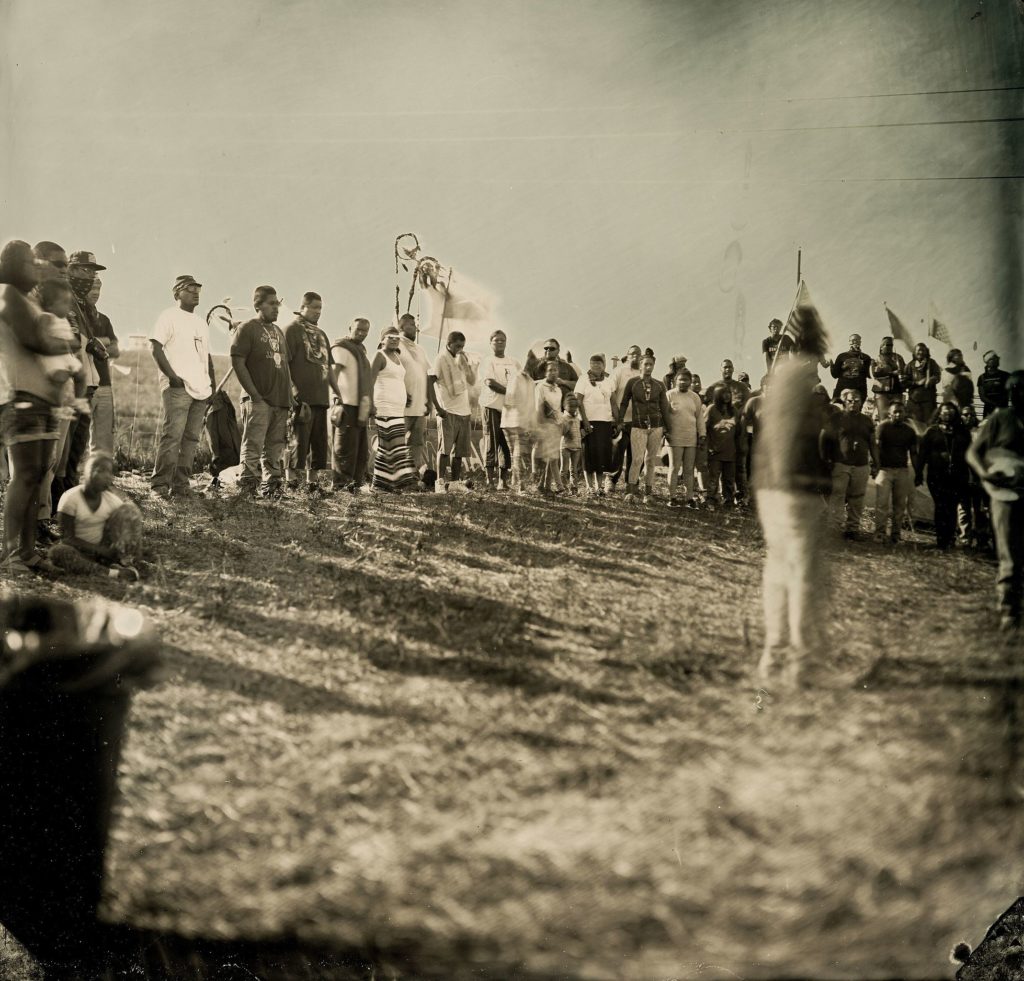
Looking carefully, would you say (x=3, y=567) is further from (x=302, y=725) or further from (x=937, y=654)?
(x=937, y=654)

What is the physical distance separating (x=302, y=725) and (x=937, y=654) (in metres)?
1.60

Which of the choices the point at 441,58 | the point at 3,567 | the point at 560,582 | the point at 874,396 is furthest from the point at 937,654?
the point at 3,567

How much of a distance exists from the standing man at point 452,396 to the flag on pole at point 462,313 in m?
0.04

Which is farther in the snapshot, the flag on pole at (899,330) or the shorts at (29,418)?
the shorts at (29,418)

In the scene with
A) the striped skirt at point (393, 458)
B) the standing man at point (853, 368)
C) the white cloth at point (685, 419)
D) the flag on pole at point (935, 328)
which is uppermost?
the flag on pole at point (935, 328)

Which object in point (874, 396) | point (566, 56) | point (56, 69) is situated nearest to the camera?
point (874, 396)

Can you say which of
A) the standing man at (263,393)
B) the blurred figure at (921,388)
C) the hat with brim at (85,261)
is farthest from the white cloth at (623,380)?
the hat with brim at (85,261)

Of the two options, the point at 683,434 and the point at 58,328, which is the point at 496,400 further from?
the point at 58,328

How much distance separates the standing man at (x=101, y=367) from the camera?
2219 mm

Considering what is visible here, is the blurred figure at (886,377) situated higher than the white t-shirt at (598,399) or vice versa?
the blurred figure at (886,377)

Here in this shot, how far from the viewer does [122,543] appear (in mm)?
2180

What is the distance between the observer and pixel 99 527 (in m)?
2.19

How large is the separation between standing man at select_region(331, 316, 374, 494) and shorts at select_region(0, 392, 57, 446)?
0.80 meters

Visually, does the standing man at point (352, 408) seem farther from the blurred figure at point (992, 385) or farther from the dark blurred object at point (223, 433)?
the blurred figure at point (992, 385)
